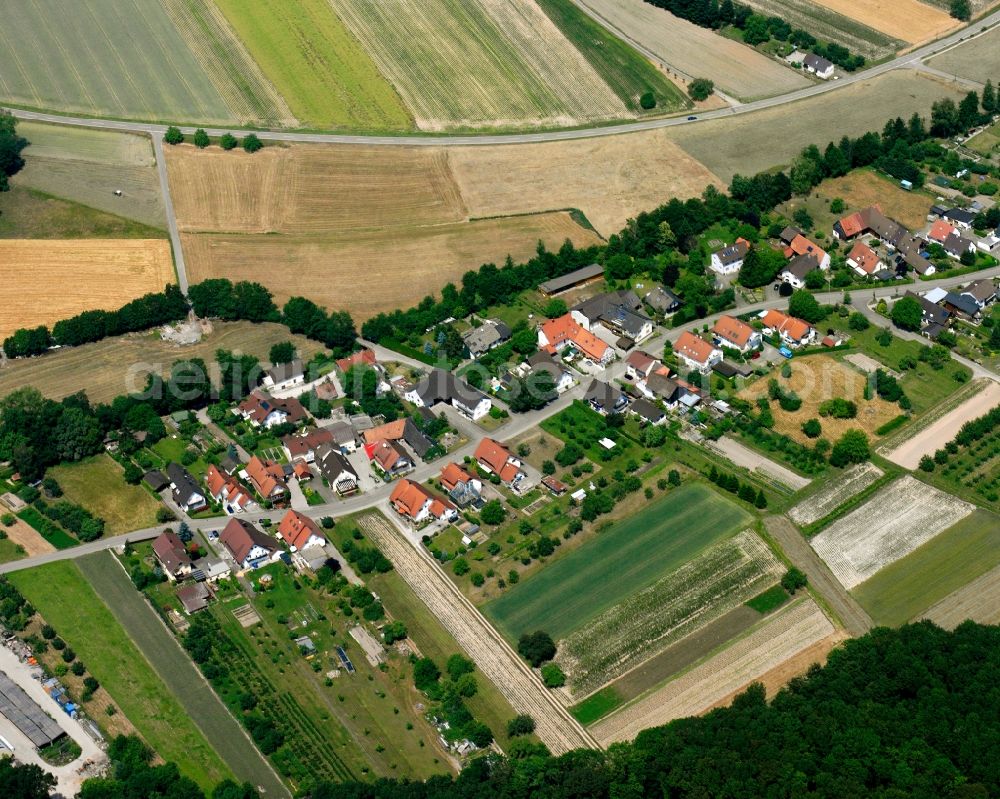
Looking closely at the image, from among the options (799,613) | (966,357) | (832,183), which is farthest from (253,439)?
(832,183)

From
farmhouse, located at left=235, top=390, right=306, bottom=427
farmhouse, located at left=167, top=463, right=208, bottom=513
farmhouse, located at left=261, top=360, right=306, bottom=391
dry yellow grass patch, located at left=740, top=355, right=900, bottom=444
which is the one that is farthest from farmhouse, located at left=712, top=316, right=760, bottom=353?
farmhouse, located at left=167, top=463, right=208, bottom=513

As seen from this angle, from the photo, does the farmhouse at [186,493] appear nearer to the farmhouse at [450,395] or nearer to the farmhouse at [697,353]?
the farmhouse at [450,395]

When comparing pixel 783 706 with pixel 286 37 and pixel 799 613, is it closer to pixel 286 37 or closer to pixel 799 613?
pixel 799 613

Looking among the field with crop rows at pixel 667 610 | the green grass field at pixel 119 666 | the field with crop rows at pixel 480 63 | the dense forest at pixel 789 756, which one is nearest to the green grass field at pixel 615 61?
the field with crop rows at pixel 480 63

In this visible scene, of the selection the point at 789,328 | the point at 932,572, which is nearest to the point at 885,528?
the point at 932,572

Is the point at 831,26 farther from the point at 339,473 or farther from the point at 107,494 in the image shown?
the point at 107,494

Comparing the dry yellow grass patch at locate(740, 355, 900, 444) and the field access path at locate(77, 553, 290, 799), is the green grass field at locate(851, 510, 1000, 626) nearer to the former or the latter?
the dry yellow grass patch at locate(740, 355, 900, 444)
